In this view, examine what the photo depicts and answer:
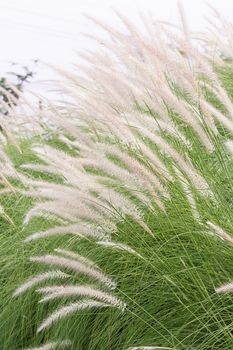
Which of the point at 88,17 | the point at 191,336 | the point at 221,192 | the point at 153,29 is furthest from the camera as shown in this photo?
the point at 153,29

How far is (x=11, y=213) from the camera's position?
3770 mm

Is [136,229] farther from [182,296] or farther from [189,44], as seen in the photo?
[189,44]

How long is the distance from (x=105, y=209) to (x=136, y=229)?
0.32 meters

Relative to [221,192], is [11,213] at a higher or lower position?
lower

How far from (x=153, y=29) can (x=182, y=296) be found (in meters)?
1.23

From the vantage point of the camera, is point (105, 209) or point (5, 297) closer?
point (105, 209)

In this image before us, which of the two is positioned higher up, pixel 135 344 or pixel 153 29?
pixel 153 29

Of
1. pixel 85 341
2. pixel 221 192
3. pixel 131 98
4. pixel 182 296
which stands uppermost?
pixel 131 98

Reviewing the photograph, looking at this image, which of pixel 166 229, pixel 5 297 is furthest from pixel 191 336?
pixel 5 297

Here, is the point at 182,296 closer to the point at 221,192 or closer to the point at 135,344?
the point at 135,344

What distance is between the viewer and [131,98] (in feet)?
10.0

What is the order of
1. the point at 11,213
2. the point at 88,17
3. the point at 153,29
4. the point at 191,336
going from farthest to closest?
the point at 11,213 → the point at 153,29 → the point at 88,17 → the point at 191,336

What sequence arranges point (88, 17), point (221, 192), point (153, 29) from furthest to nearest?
point (153, 29) → point (88, 17) → point (221, 192)

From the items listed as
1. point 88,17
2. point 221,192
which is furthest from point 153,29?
point 221,192
